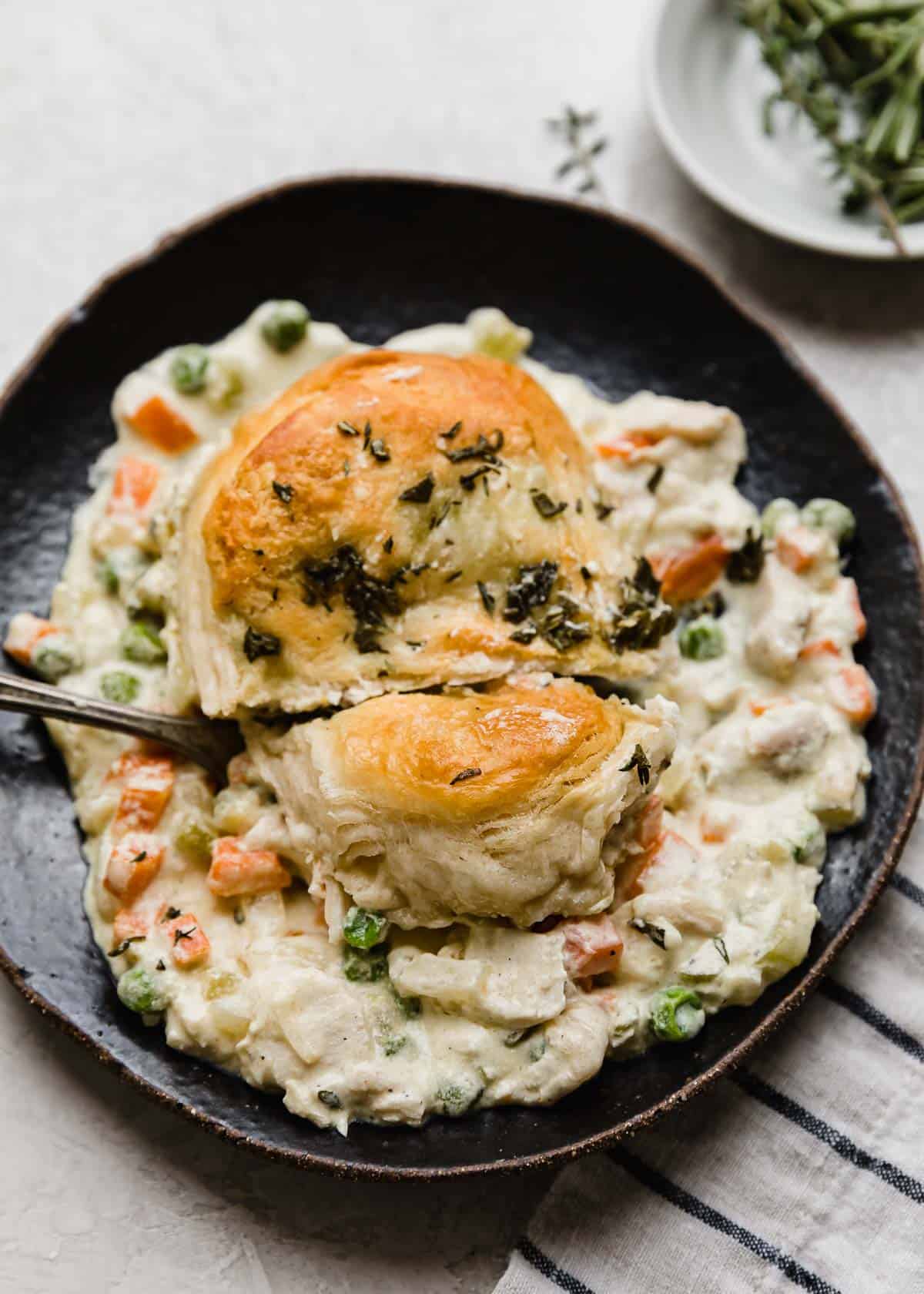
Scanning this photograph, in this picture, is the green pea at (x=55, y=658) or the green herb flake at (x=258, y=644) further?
the green pea at (x=55, y=658)

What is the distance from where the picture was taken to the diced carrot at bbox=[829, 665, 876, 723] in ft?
16.9

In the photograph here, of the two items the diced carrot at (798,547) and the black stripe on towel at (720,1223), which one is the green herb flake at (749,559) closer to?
the diced carrot at (798,547)

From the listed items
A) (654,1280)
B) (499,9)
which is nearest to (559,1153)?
(654,1280)

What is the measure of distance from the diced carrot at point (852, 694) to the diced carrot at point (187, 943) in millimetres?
2386

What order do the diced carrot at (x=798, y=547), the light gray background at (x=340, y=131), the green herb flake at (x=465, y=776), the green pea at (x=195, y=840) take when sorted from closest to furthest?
the green herb flake at (x=465, y=776) → the green pea at (x=195, y=840) → the diced carrot at (x=798, y=547) → the light gray background at (x=340, y=131)

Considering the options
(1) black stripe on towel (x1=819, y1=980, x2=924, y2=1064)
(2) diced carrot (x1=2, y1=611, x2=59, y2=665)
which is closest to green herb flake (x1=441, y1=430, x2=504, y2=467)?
(2) diced carrot (x1=2, y1=611, x2=59, y2=665)

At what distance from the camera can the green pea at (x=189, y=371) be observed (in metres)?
5.53

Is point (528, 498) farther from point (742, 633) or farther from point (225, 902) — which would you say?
point (225, 902)

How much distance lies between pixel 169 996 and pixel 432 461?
1.99m

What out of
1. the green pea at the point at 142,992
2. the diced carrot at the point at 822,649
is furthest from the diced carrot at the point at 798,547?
the green pea at the point at 142,992

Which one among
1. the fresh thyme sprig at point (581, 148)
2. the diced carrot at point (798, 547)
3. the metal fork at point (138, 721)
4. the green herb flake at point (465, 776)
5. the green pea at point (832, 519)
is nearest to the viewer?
the green herb flake at point (465, 776)

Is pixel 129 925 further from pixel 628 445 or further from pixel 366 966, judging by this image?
pixel 628 445

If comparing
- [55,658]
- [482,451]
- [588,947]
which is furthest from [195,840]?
[482,451]

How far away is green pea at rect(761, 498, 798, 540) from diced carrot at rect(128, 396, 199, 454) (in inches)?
87.8
